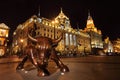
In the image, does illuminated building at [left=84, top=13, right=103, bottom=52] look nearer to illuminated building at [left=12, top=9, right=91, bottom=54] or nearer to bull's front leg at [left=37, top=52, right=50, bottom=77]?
illuminated building at [left=12, top=9, right=91, bottom=54]

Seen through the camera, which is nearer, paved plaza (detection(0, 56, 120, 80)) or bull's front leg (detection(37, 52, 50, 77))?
bull's front leg (detection(37, 52, 50, 77))

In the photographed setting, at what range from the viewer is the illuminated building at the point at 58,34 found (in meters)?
60.2

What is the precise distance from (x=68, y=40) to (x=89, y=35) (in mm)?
34630

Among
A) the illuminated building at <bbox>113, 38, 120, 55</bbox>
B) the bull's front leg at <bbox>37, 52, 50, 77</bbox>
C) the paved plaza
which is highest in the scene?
the illuminated building at <bbox>113, 38, 120, 55</bbox>

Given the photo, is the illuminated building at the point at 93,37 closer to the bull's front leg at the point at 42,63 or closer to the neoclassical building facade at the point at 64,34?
the neoclassical building facade at the point at 64,34

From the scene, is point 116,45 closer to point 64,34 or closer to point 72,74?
point 64,34

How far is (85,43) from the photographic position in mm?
96250

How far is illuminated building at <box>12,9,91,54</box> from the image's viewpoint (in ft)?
197

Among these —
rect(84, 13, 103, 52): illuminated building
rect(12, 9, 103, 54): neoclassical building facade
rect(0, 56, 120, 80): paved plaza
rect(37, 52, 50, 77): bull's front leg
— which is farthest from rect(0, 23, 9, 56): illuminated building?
rect(84, 13, 103, 52): illuminated building

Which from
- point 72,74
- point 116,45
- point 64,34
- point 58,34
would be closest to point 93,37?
point 116,45

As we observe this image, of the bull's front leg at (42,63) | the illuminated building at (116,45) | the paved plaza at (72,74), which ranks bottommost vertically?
the paved plaza at (72,74)

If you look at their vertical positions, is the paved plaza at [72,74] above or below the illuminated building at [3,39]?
below

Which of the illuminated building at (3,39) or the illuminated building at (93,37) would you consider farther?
the illuminated building at (93,37)

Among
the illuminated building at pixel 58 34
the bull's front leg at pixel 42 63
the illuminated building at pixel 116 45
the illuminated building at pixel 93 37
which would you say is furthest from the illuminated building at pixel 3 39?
the illuminated building at pixel 116 45
